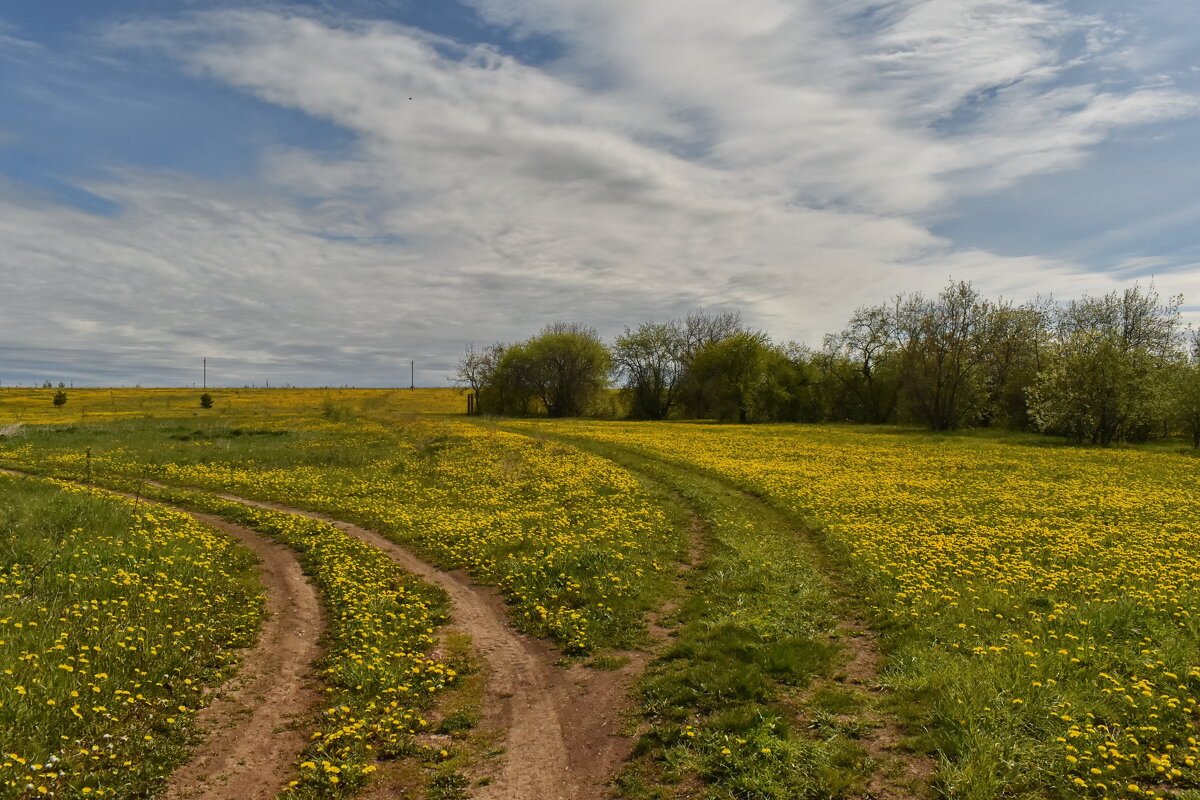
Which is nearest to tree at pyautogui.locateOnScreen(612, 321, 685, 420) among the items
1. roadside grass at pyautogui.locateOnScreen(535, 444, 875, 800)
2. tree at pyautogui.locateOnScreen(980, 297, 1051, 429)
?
tree at pyautogui.locateOnScreen(980, 297, 1051, 429)

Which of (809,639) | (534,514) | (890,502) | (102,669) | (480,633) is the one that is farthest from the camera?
(890,502)

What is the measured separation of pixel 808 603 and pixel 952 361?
205 feet

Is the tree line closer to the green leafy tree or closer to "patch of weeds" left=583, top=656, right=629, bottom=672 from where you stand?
the green leafy tree

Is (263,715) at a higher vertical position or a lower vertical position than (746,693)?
lower

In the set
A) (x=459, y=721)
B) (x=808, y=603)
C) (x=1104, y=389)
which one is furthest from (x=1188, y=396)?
(x=459, y=721)

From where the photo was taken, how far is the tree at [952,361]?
211 ft

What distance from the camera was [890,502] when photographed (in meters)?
23.4

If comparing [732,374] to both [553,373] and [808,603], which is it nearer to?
[553,373]

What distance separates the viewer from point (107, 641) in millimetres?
9234

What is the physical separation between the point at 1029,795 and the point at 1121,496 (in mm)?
25315

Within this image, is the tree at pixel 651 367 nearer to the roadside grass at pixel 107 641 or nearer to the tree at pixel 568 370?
the tree at pixel 568 370

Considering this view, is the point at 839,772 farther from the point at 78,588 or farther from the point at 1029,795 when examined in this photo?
the point at 78,588


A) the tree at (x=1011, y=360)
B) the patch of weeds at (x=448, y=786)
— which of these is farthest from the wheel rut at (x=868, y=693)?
the tree at (x=1011, y=360)

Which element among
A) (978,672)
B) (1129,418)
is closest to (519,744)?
(978,672)
